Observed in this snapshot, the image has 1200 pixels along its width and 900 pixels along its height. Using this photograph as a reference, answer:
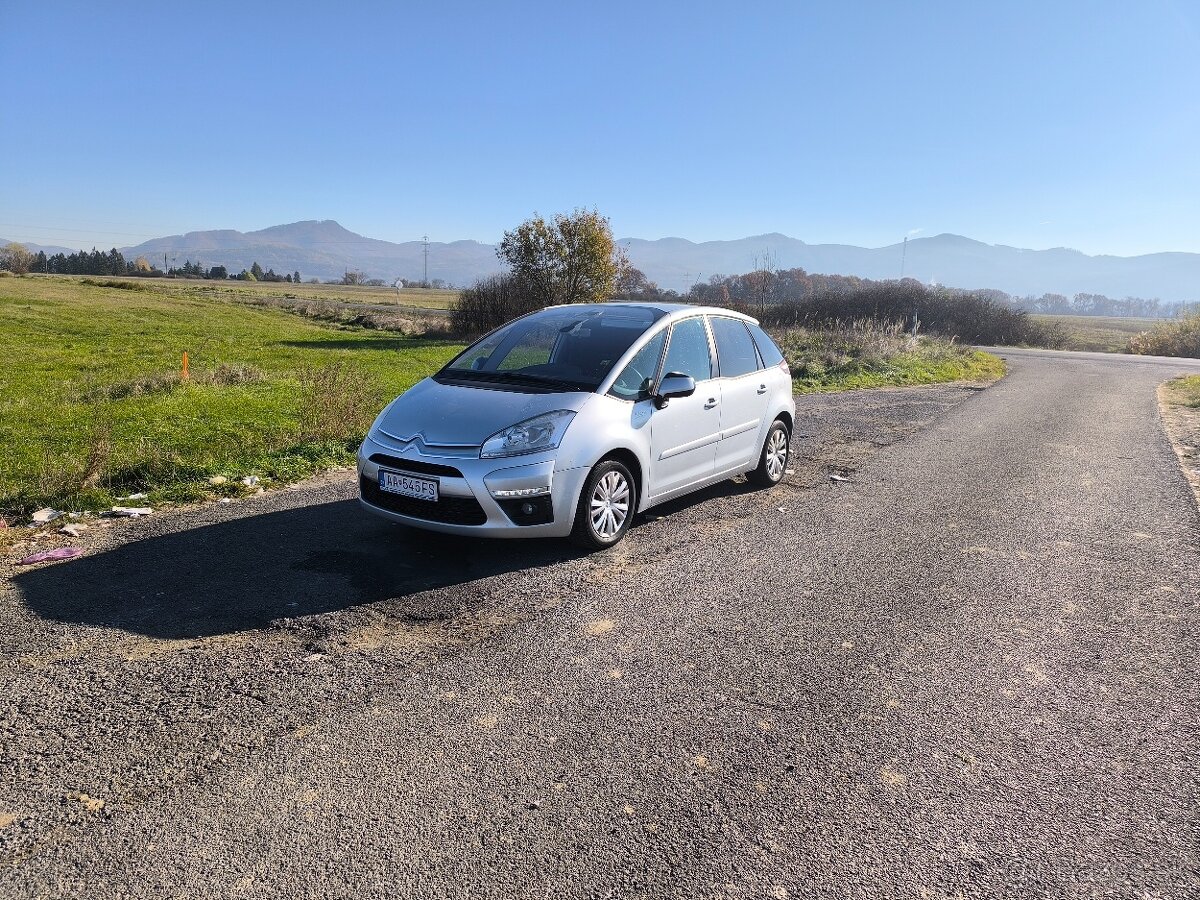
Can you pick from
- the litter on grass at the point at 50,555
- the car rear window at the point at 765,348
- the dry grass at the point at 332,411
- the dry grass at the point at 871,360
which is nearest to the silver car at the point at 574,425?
the car rear window at the point at 765,348

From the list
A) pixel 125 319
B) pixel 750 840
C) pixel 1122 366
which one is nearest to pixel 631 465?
pixel 750 840

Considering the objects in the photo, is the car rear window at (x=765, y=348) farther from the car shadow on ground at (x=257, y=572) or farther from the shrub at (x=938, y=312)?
the shrub at (x=938, y=312)

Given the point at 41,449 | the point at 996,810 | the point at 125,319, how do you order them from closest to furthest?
the point at 996,810
the point at 41,449
the point at 125,319

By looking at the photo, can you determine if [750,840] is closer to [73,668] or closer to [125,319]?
[73,668]

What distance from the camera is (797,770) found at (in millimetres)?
3162

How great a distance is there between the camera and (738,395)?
7.07 meters

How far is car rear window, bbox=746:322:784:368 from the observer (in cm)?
768

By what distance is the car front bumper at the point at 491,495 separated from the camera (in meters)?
5.19

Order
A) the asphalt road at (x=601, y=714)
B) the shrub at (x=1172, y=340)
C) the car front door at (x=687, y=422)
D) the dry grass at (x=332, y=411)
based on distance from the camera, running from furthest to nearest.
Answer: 1. the shrub at (x=1172, y=340)
2. the dry grass at (x=332, y=411)
3. the car front door at (x=687, y=422)
4. the asphalt road at (x=601, y=714)

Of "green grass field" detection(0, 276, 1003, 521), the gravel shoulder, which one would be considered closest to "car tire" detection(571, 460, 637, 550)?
"green grass field" detection(0, 276, 1003, 521)

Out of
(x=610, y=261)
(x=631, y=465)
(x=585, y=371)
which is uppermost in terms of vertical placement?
(x=610, y=261)

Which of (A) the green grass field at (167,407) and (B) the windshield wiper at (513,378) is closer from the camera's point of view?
(B) the windshield wiper at (513,378)

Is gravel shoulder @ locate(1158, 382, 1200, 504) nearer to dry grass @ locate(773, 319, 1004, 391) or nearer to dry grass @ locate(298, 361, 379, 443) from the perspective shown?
dry grass @ locate(773, 319, 1004, 391)

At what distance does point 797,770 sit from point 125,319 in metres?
37.7
